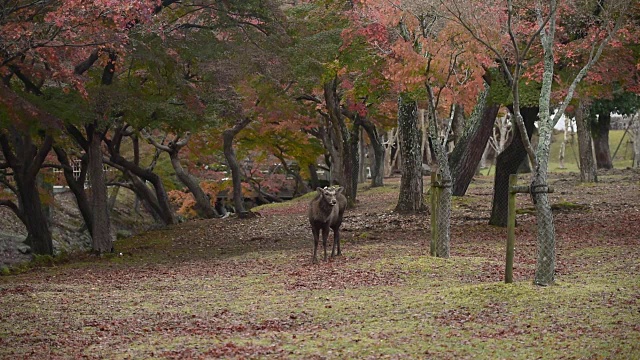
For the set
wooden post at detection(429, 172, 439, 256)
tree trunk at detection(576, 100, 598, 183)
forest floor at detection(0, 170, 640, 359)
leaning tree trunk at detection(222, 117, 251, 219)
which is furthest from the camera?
tree trunk at detection(576, 100, 598, 183)

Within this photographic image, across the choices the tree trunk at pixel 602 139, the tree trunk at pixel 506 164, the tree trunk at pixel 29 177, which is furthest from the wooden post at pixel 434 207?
the tree trunk at pixel 602 139

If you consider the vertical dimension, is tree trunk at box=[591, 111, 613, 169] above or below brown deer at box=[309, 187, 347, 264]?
above

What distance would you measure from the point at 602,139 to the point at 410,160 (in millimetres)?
27937

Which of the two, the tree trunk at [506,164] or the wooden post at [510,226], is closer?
the wooden post at [510,226]

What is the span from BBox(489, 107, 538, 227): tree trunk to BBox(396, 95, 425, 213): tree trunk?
12.6 feet

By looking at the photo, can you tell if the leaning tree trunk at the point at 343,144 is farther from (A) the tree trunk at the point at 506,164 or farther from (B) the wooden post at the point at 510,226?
(B) the wooden post at the point at 510,226

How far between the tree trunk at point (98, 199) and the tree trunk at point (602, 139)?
3141cm

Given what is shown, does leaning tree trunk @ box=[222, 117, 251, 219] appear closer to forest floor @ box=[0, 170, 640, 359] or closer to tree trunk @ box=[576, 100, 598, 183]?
forest floor @ box=[0, 170, 640, 359]

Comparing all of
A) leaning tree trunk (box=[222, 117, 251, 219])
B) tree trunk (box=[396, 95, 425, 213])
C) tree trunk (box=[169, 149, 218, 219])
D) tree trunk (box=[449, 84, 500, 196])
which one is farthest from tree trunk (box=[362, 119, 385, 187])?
tree trunk (box=[396, 95, 425, 213])

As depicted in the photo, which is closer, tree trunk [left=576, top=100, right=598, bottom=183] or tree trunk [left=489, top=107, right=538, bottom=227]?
tree trunk [left=489, top=107, right=538, bottom=227]

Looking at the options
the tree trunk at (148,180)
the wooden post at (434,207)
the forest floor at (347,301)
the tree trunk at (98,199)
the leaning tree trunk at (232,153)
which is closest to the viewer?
the forest floor at (347,301)

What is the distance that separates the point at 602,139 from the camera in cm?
5138

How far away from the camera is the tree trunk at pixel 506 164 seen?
22500mm

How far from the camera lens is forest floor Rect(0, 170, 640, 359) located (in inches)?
389
